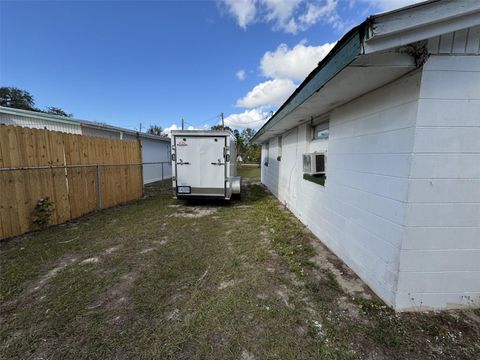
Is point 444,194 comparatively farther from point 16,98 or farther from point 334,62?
point 16,98

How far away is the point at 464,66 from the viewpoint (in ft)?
5.71

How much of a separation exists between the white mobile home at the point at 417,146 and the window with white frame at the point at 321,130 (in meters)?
1.31

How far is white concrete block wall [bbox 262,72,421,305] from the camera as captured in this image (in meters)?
1.92

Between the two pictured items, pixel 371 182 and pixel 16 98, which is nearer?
pixel 371 182

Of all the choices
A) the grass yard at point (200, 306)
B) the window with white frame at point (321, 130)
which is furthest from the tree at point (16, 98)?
the window with white frame at point (321, 130)

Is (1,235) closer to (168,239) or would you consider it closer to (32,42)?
(168,239)

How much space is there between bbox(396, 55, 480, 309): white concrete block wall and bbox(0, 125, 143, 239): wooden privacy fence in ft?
19.5

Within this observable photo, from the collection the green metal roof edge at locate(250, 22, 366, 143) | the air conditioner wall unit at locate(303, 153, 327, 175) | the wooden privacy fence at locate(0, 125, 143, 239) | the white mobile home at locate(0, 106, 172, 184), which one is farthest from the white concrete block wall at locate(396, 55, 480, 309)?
the white mobile home at locate(0, 106, 172, 184)

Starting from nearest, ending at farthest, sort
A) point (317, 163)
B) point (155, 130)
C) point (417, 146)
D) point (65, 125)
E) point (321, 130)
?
point (417, 146)
point (317, 163)
point (321, 130)
point (65, 125)
point (155, 130)

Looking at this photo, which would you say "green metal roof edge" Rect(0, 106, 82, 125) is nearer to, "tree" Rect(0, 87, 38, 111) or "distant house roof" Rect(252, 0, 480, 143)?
"distant house roof" Rect(252, 0, 480, 143)

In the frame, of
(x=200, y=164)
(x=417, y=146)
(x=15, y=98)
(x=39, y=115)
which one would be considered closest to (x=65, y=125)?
(x=39, y=115)

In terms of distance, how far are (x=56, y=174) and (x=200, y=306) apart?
4604mm

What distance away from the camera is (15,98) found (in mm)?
26859

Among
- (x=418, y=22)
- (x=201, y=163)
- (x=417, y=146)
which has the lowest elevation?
(x=201, y=163)
